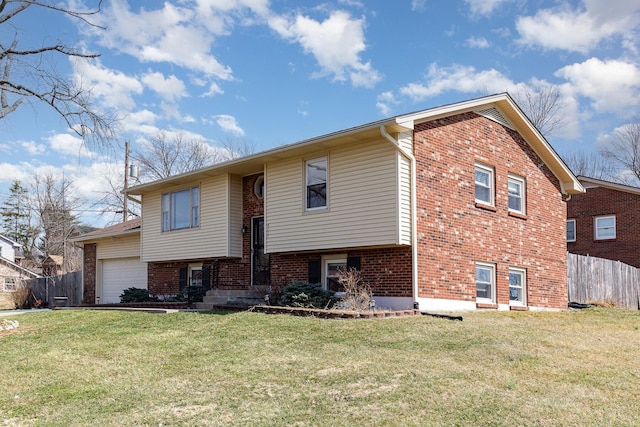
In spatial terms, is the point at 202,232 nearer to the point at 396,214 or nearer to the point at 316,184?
the point at 316,184

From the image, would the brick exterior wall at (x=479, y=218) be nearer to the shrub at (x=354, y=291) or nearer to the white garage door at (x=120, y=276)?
the shrub at (x=354, y=291)

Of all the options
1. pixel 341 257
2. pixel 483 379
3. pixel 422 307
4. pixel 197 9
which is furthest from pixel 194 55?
pixel 483 379

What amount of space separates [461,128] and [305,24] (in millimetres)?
4937

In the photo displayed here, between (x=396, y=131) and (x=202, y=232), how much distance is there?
788 cm

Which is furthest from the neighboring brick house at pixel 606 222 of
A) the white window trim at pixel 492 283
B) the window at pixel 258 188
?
the window at pixel 258 188

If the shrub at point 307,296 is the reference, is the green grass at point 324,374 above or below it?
below

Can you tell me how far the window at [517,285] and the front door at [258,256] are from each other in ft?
22.7

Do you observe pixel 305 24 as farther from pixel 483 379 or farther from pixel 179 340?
pixel 483 379

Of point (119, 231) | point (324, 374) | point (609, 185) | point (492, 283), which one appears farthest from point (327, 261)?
point (609, 185)

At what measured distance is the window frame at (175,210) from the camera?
1911 cm

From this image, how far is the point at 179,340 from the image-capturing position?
10.8 meters

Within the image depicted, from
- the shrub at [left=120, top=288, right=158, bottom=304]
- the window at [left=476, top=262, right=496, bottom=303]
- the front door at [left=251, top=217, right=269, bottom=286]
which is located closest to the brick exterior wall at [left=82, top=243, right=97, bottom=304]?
the shrub at [left=120, top=288, right=158, bottom=304]

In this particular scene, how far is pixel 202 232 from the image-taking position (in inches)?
735

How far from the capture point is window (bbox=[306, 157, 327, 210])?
49.5 feet
